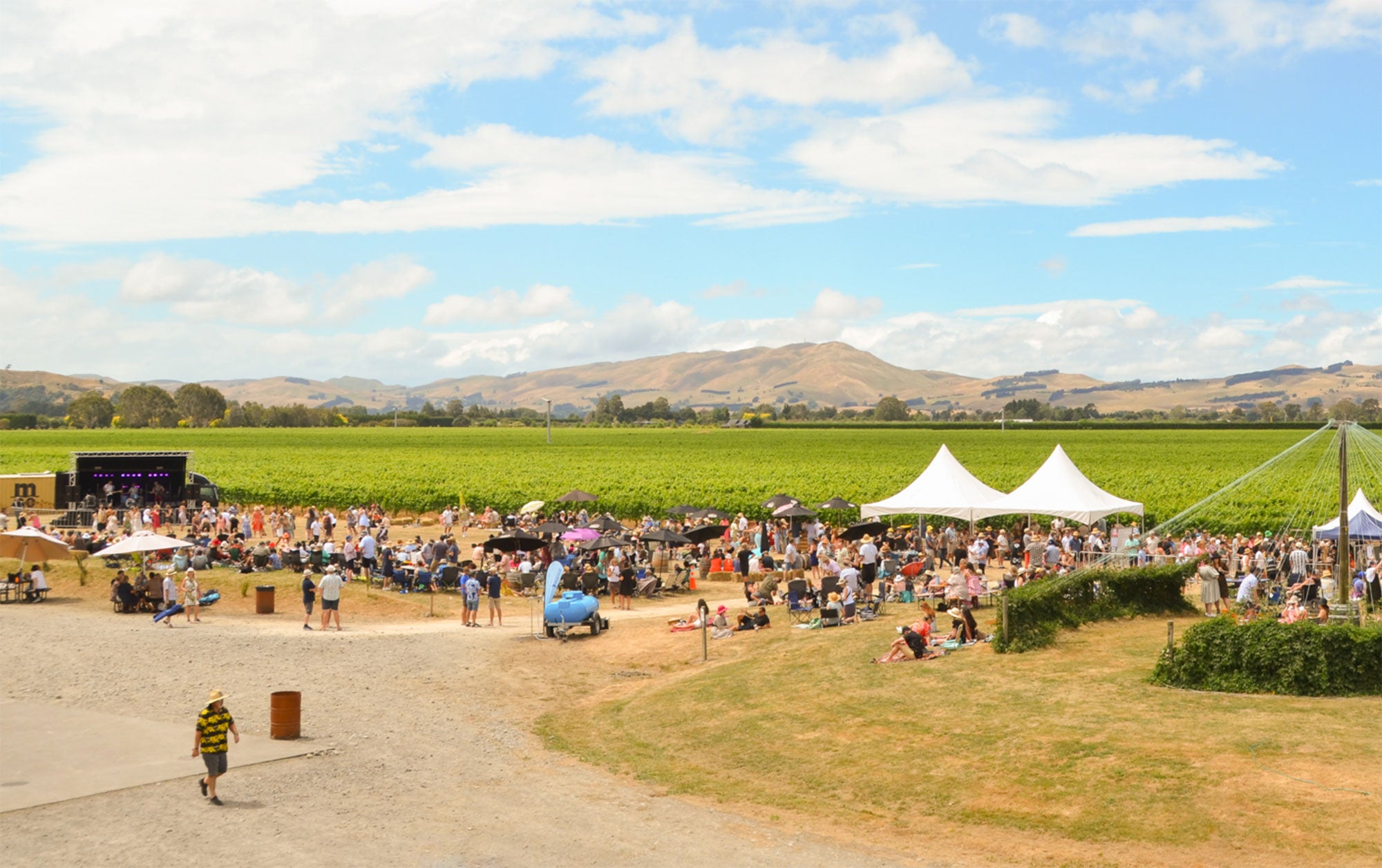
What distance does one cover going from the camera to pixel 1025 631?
19516 millimetres

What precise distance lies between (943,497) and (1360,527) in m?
10.2

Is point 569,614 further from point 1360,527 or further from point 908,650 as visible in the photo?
point 1360,527

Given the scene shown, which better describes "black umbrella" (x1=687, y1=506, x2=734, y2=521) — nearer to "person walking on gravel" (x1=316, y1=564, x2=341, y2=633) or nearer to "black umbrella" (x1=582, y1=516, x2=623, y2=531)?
"black umbrella" (x1=582, y1=516, x2=623, y2=531)

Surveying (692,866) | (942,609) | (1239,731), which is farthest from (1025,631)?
(692,866)

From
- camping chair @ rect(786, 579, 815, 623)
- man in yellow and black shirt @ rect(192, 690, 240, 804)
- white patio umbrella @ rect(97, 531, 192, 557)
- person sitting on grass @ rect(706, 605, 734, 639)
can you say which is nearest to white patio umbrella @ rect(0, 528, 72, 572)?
white patio umbrella @ rect(97, 531, 192, 557)

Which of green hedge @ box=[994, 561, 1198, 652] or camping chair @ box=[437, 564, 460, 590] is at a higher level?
green hedge @ box=[994, 561, 1198, 652]

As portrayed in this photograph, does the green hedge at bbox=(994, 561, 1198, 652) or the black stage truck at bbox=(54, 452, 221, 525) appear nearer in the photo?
the green hedge at bbox=(994, 561, 1198, 652)

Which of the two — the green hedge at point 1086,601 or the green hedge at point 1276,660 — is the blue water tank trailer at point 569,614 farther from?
the green hedge at point 1276,660

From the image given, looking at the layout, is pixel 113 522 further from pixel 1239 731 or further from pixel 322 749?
pixel 1239 731

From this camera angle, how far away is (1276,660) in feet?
54.0

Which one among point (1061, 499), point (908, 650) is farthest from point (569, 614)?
point (1061, 499)

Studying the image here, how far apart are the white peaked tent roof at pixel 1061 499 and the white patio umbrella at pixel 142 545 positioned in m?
21.6

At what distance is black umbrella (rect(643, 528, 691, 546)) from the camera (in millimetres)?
30875

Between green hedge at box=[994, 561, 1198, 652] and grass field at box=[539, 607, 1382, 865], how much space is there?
0.50 meters
